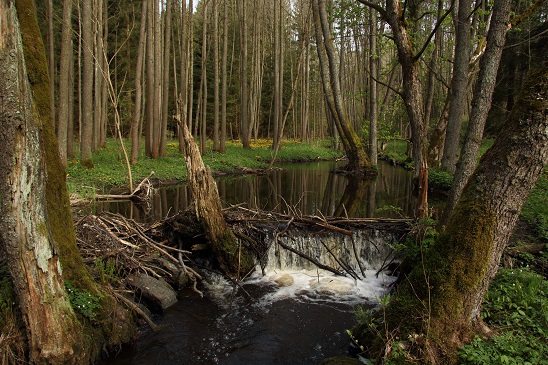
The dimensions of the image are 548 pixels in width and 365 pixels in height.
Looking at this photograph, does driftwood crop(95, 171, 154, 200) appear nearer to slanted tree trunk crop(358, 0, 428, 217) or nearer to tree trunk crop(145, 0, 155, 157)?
tree trunk crop(145, 0, 155, 157)

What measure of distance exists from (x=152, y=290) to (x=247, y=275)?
1869mm

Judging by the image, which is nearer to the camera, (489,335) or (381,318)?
(489,335)

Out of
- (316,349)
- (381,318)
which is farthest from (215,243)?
(381,318)

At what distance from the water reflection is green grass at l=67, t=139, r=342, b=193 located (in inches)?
49.4

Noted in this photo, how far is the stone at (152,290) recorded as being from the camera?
5742 mm

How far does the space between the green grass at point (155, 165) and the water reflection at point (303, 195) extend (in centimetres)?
125

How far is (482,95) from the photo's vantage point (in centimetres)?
580

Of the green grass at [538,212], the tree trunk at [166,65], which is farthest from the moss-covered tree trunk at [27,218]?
the tree trunk at [166,65]

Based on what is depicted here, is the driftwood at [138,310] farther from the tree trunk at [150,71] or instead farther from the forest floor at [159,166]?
the tree trunk at [150,71]

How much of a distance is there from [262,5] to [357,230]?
31.4 meters

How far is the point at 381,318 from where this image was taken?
163 inches

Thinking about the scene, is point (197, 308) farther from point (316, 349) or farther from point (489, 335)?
point (489, 335)

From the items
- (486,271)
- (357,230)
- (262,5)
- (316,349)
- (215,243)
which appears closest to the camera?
(486,271)

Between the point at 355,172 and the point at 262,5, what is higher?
the point at 262,5
